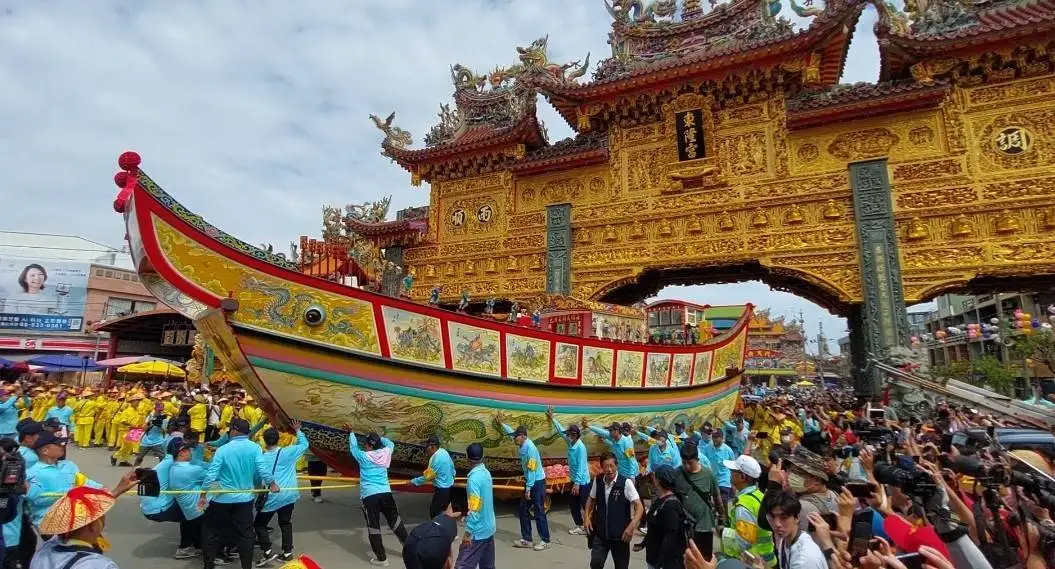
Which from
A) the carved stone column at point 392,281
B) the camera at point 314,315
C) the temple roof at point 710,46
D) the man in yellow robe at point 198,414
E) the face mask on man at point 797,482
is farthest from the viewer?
the carved stone column at point 392,281

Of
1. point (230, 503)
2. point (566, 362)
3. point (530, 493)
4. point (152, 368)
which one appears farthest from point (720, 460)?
point (152, 368)

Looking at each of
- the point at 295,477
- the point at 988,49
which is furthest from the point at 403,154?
the point at 988,49

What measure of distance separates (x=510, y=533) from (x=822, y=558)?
4137 millimetres

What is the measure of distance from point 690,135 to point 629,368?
6335mm

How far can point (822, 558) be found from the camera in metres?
2.12

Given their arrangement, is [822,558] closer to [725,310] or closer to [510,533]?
[510,533]

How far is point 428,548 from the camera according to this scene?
2467 millimetres

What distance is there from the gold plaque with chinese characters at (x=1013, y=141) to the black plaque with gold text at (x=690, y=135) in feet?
16.5

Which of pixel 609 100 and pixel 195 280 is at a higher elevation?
pixel 609 100

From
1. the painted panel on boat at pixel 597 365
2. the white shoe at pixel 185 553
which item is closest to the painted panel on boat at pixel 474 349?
the painted panel on boat at pixel 597 365

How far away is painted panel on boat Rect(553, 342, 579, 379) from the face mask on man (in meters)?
3.32

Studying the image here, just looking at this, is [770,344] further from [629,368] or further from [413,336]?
[413,336]

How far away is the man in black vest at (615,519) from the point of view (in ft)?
11.6

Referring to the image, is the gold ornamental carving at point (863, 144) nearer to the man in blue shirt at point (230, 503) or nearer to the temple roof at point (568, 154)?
the temple roof at point (568, 154)
